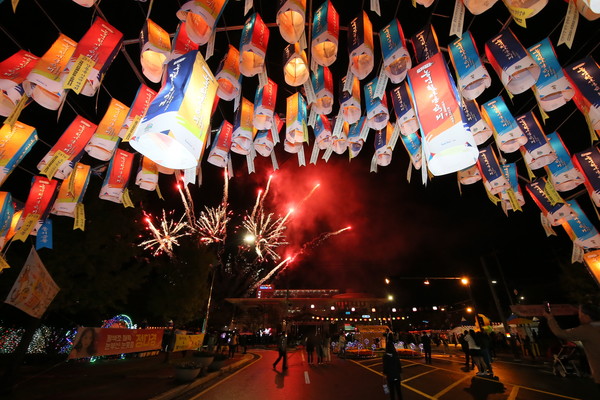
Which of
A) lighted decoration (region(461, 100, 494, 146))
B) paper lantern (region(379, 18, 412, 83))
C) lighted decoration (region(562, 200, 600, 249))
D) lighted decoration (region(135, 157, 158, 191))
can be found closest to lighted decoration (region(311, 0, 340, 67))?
paper lantern (region(379, 18, 412, 83))

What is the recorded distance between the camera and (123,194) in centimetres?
833

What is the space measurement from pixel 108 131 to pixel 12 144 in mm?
2301

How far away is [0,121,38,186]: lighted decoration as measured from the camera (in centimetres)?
661

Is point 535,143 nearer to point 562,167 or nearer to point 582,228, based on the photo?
point 562,167

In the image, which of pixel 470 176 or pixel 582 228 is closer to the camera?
pixel 470 176

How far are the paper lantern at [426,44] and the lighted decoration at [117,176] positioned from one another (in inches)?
334

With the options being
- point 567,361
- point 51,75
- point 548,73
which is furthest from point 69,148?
point 567,361

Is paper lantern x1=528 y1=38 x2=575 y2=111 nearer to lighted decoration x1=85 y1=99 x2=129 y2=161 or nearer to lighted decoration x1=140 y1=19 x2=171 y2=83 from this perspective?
lighted decoration x1=140 y1=19 x2=171 y2=83

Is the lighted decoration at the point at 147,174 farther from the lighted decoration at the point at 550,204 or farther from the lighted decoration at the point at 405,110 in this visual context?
the lighted decoration at the point at 550,204

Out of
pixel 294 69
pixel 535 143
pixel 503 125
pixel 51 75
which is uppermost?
pixel 294 69

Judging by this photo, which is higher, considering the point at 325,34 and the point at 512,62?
the point at 325,34

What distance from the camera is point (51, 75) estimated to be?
5203 mm

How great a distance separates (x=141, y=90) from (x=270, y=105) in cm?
323

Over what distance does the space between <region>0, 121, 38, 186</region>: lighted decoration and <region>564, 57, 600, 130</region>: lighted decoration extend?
42.9ft
